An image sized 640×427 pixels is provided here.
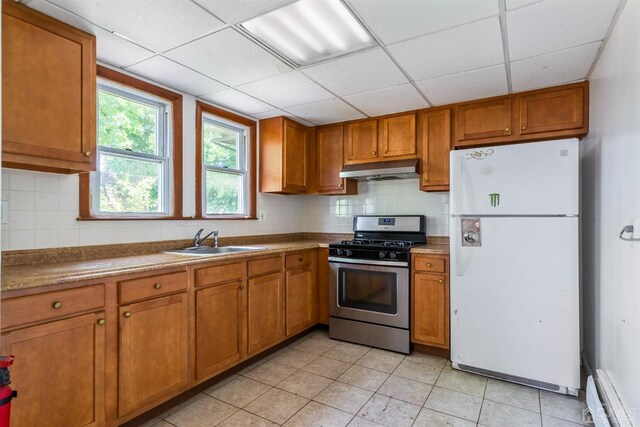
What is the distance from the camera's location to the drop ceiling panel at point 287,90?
2561 millimetres

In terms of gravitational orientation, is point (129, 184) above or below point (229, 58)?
below

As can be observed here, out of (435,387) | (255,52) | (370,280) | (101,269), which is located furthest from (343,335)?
(255,52)

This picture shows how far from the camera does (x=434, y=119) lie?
3.17 metres

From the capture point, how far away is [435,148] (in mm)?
3158

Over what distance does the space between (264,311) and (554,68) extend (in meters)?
2.81

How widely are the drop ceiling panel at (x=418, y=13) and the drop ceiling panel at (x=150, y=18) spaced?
829 mm

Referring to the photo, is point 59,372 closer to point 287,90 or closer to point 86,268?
point 86,268

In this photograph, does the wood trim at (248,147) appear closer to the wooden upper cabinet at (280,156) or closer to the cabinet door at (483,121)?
the wooden upper cabinet at (280,156)

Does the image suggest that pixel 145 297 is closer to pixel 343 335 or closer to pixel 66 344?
pixel 66 344

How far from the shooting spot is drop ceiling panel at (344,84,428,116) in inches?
110

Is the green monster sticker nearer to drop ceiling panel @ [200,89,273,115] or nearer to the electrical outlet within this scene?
drop ceiling panel @ [200,89,273,115]

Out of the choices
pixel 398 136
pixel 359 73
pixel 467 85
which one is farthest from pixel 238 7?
pixel 398 136

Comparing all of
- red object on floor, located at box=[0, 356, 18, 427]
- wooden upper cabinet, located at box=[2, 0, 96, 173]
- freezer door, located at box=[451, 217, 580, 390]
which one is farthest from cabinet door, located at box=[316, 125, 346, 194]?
red object on floor, located at box=[0, 356, 18, 427]

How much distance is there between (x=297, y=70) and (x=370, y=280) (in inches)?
75.4
